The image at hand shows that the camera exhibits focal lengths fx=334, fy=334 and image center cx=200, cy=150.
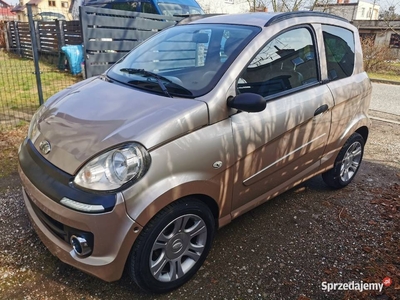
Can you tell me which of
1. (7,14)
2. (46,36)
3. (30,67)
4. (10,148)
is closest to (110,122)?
(10,148)

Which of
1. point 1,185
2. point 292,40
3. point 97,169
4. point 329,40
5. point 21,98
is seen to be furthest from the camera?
point 21,98

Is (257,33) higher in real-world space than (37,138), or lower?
higher

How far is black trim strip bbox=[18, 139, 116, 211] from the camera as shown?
1.92 m

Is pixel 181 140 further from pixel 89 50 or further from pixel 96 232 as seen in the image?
pixel 89 50

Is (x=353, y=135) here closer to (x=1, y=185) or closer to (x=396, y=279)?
(x=396, y=279)

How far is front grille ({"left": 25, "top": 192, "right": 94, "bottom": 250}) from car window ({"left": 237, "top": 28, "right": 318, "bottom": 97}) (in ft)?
4.76

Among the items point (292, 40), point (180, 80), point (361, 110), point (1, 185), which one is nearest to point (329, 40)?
point (292, 40)

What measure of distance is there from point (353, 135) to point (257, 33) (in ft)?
5.84

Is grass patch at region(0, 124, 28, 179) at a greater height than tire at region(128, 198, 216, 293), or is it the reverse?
tire at region(128, 198, 216, 293)

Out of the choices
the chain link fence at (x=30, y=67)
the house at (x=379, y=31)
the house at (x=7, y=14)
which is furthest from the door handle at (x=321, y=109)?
the house at (x=379, y=31)

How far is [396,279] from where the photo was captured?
2539 mm

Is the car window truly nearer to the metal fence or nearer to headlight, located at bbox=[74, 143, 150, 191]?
headlight, located at bbox=[74, 143, 150, 191]

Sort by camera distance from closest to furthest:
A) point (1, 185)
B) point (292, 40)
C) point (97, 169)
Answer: point (97, 169) → point (292, 40) → point (1, 185)

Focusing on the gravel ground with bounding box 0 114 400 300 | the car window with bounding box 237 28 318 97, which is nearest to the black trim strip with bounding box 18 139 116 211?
the gravel ground with bounding box 0 114 400 300
